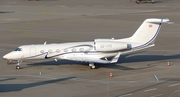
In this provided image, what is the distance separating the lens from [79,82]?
130 ft

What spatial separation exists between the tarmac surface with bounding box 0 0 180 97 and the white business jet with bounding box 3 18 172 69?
115 centimetres

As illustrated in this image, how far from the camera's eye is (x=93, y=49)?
45.5 m

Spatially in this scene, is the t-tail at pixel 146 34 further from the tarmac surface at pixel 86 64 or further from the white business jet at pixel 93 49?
the tarmac surface at pixel 86 64

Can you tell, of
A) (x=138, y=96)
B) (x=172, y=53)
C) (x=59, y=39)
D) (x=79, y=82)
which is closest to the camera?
(x=138, y=96)

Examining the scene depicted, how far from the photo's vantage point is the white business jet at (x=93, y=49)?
4519cm

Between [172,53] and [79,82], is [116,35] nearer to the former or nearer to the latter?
[172,53]

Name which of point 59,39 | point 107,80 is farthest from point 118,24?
point 107,80

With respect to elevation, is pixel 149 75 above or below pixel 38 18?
below

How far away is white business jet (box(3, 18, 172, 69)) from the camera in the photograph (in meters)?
45.2

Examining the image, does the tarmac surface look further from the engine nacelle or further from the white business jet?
→ the engine nacelle

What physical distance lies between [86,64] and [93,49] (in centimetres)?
270

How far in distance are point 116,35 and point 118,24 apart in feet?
40.3

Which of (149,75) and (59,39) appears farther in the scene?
(59,39)

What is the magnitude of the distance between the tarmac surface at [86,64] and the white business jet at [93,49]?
1.15 metres
